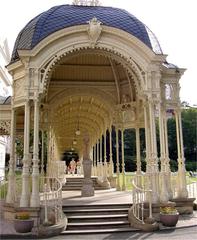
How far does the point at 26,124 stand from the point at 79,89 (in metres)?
4.96

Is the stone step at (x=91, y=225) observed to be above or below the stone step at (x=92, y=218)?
below

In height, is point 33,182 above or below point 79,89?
below

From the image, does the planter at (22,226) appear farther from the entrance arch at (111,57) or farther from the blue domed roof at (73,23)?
the blue domed roof at (73,23)

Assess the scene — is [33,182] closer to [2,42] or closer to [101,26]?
[101,26]

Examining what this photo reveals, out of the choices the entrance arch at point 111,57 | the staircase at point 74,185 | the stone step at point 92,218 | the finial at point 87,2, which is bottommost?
the stone step at point 92,218

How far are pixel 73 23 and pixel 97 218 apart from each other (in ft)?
22.2

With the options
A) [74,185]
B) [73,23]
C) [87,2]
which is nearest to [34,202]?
[73,23]

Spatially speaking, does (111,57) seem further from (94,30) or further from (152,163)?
(152,163)

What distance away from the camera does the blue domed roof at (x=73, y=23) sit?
1091 cm

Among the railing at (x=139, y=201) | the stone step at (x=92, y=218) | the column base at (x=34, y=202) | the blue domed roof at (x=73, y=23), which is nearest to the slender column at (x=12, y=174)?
the column base at (x=34, y=202)

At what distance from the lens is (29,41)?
10.8m

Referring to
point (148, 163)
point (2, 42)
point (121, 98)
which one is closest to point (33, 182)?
point (148, 163)

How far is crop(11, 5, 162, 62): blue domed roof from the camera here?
10914 millimetres

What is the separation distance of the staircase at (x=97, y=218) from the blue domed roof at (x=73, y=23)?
5.62 metres
